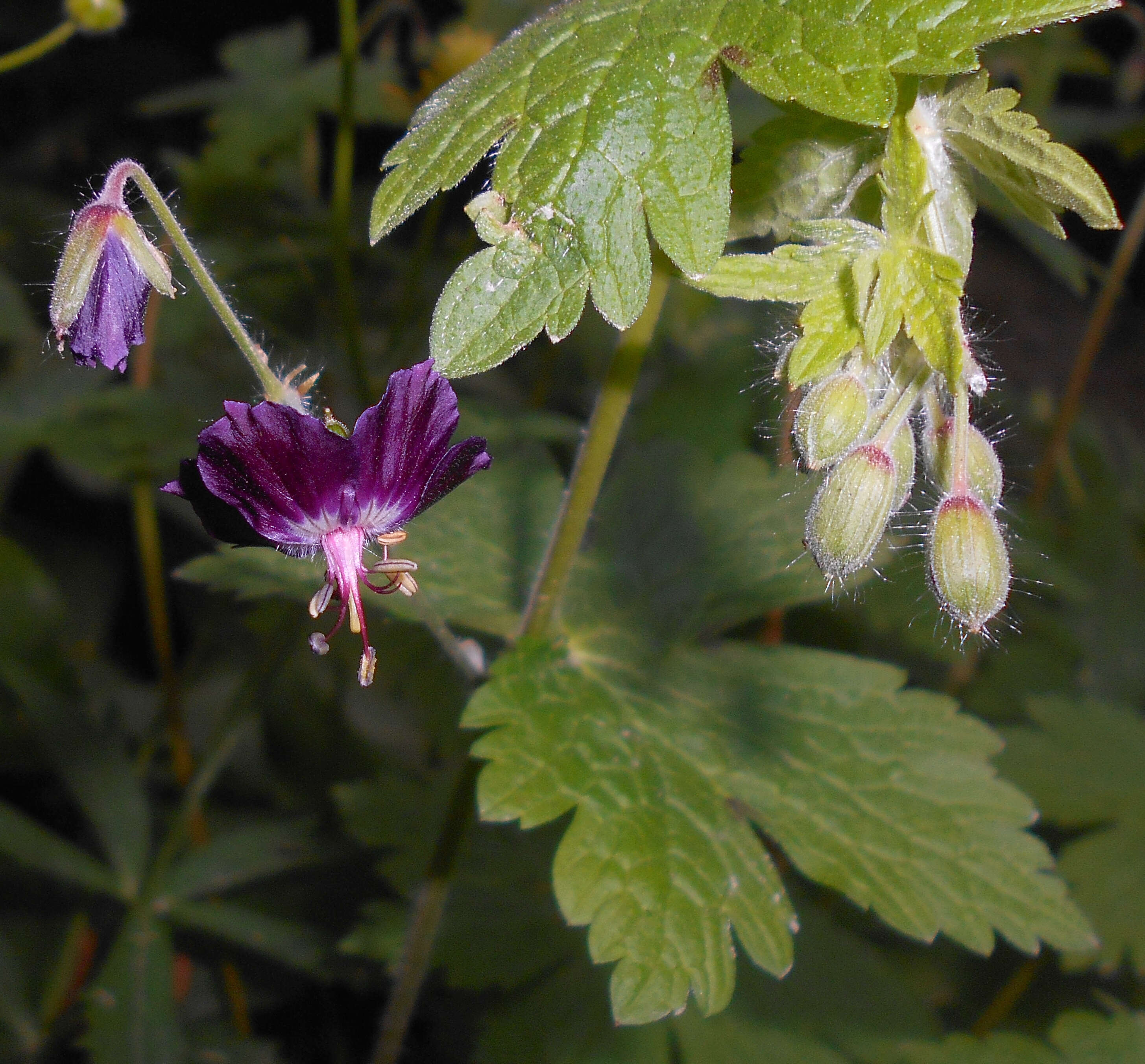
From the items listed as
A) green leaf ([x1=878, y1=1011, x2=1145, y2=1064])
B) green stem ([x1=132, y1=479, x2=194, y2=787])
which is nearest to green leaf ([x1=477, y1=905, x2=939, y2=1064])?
green leaf ([x1=878, y1=1011, x2=1145, y2=1064])

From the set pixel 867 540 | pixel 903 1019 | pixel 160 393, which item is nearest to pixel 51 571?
pixel 160 393

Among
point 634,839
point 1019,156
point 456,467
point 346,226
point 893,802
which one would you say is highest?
point 346,226

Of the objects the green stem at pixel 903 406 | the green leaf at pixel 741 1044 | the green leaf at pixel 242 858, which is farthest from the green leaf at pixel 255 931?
the green stem at pixel 903 406

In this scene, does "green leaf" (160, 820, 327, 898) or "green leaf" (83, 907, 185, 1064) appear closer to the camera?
"green leaf" (83, 907, 185, 1064)

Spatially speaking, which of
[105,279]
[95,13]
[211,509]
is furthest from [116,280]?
[95,13]

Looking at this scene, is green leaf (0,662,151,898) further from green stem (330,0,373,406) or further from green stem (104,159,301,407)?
green stem (104,159,301,407)

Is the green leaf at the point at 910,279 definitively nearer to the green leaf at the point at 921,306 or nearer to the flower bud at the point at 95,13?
the green leaf at the point at 921,306

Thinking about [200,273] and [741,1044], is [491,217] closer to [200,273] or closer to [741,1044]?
[200,273]
